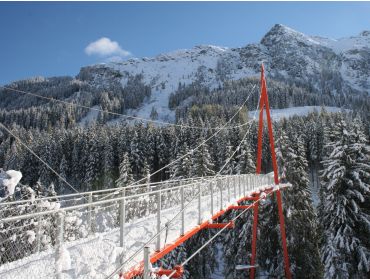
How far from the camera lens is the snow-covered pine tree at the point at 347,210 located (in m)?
19.3

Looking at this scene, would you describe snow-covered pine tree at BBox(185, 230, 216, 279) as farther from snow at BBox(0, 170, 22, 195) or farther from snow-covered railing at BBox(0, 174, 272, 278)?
snow at BBox(0, 170, 22, 195)

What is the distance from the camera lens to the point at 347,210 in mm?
20188

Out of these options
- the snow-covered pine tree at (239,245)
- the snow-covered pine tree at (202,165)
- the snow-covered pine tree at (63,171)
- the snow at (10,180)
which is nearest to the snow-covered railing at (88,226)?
the snow at (10,180)

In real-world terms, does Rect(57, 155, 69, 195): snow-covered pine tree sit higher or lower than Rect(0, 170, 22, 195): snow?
lower

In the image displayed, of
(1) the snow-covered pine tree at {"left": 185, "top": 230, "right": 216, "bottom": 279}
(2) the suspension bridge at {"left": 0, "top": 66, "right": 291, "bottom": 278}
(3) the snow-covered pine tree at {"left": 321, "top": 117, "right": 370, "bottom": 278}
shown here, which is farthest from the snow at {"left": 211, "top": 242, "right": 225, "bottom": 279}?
(2) the suspension bridge at {"left": 0, "top": 66, "right": 291, "bottom": 278}

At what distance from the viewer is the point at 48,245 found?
7949 mm

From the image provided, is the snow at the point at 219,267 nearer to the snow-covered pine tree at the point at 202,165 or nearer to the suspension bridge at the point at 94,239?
the snow-covered pine tree at the point at 202,165

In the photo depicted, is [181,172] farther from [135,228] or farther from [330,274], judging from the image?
[135,228]

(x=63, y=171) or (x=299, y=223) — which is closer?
(x=299, y=223)

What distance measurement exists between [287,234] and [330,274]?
626cm

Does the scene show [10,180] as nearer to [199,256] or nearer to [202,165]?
[199,256]

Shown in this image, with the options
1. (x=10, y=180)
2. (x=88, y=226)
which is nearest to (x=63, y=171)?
(x=10, y=180)

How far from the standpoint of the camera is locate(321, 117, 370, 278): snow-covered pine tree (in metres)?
19.3

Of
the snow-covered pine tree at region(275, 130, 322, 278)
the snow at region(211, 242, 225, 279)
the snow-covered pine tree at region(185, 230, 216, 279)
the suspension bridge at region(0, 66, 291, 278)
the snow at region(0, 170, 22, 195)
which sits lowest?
the snow at region(211, 242, 225, 279)
